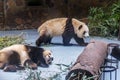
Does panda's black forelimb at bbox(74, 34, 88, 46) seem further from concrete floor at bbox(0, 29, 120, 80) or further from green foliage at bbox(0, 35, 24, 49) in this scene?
green foliage at bbox(0, 35, 24, 49)

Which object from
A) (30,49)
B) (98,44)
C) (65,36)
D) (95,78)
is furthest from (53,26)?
(95,78)

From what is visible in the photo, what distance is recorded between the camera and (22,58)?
463 centimetres

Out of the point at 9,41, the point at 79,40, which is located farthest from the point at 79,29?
the point at 9,41

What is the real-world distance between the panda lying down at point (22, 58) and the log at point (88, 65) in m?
1.02

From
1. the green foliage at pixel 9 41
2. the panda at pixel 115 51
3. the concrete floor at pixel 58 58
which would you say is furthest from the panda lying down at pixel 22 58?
the green foliage at pixel 9 41

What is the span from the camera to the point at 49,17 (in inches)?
330

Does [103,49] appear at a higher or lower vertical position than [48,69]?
higher

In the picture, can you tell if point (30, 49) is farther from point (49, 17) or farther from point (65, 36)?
point (49, 17)

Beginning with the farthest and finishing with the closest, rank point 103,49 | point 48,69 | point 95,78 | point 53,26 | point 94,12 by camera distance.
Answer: point 94,12 < point 53,26 < point 48,69 < point 103,49 < point 95,78

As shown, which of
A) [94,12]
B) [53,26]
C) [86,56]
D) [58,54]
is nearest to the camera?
[86,56]

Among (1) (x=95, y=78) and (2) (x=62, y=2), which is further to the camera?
(2) (x=62, y=2)

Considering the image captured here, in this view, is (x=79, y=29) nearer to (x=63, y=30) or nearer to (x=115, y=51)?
(x=63, y=30)

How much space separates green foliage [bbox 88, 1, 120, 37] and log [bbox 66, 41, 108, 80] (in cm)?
327

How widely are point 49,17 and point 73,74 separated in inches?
207
